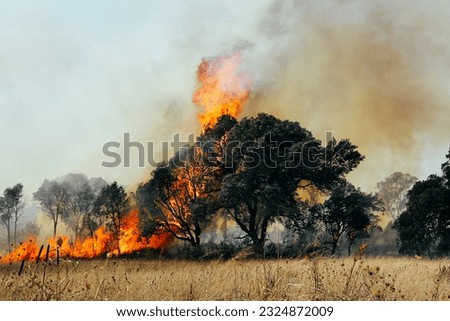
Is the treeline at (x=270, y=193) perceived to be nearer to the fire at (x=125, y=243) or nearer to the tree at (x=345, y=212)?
the tree at (x=345, y=212)

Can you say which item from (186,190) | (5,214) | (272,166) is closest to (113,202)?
(186,190)

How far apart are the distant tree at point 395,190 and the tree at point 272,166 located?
91.5 ft

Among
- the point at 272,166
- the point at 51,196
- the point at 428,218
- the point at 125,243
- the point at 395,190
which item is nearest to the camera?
the point at 272,166

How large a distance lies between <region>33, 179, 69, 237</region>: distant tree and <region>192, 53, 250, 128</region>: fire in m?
29.9

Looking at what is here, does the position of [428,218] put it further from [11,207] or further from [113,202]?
[11,207]

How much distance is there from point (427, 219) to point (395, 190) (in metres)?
25.8

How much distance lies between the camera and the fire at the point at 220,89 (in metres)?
43.8

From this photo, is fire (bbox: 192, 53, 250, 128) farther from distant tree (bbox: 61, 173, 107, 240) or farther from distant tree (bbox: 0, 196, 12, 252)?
distant tree (bbox: 0, 196, 12, 252)

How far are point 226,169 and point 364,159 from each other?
1198 cm

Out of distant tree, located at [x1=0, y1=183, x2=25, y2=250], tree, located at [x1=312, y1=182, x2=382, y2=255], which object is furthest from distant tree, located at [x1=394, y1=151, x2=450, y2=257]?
distant tree, located at [x1=0, y1=183, x2=25, y2=250]

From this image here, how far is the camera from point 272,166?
40.0 m

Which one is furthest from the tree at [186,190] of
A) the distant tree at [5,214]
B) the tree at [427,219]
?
the distant tree at [5,214]
